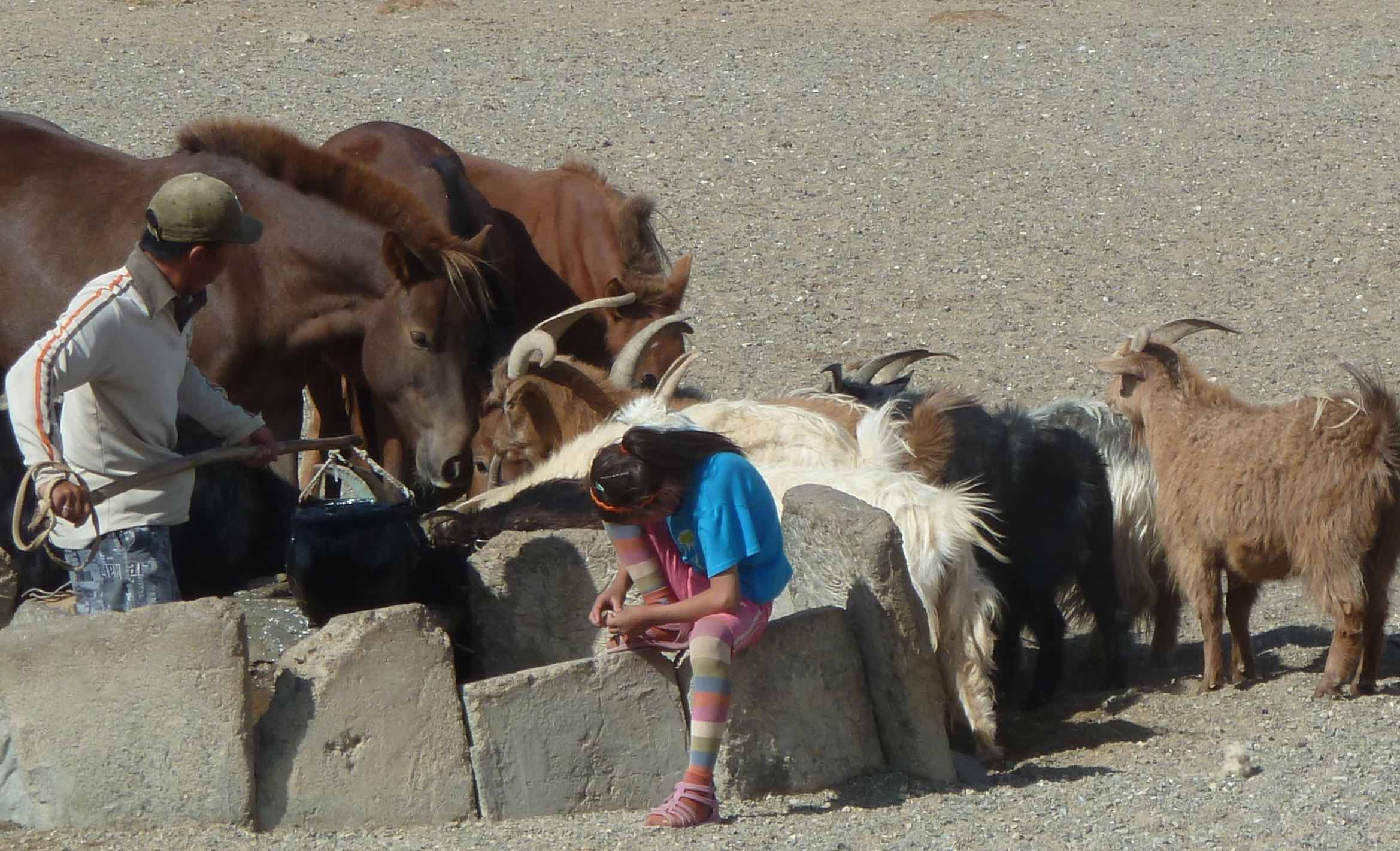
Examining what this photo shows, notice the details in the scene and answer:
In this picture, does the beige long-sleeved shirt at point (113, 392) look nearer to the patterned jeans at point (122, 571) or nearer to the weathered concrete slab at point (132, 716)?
the patterned jeans at point (122, 571)

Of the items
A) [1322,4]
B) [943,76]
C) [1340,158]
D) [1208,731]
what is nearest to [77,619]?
[1208,731]

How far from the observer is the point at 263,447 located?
4.79 m

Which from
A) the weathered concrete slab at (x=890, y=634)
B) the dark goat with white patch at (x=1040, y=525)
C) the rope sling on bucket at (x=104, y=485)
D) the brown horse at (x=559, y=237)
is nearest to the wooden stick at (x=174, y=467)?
the rope sling on bucket at (x=104, y=485)

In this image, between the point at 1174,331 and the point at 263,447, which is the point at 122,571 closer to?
the point at 263,447

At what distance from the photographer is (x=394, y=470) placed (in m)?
7.16

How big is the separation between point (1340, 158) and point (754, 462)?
35.1 ft

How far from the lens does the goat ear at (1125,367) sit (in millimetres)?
6395

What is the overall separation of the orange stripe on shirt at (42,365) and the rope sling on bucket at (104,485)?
0.05 meters

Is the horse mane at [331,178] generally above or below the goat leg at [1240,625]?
above

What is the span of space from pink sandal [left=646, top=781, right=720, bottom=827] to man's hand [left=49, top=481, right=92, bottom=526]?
1.65 m

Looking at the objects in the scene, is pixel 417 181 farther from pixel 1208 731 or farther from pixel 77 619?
pixel 1208 731

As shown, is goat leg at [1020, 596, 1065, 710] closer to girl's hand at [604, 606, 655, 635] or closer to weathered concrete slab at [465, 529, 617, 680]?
weathered concrete slab at [465, 529, 617, 680]

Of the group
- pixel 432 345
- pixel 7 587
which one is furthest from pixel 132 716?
pixel 432 345

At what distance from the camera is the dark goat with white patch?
6406 millimetres
